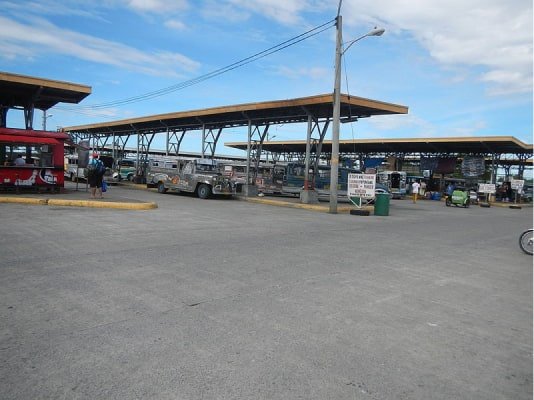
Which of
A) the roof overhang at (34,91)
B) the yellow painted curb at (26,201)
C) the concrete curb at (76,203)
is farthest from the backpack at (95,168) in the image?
the roof overhang at (34,91)

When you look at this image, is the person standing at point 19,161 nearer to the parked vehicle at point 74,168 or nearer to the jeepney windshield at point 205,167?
the jeepney windshield at point 205,167

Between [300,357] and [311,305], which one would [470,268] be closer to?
[311,305]

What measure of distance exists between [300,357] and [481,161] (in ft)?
138

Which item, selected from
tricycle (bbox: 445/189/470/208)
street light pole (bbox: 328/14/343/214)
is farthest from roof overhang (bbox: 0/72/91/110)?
tricycle (bbox: 445/189/470/208)

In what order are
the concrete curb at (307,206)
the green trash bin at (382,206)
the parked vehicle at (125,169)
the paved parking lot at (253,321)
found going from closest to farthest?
1. the paved parking lot at (253,321)
2. the green trash bin at (382,206)
3. the concrete curb at (307,206)
4. the parked vehicle at (125,169)

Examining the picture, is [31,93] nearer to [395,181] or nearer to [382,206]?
[382,206]

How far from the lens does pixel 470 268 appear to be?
25.4 feet

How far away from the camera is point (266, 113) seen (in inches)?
949

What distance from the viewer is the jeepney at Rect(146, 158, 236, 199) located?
22156 millimetres

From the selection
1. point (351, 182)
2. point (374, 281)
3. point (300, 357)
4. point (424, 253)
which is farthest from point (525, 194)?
point (300, 357)

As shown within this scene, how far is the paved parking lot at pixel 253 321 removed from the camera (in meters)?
3.19

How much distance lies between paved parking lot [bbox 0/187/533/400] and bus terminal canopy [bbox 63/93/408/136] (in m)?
12.7

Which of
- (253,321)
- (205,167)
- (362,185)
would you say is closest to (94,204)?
(205,167)

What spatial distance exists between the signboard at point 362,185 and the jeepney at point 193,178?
6.74 metres
